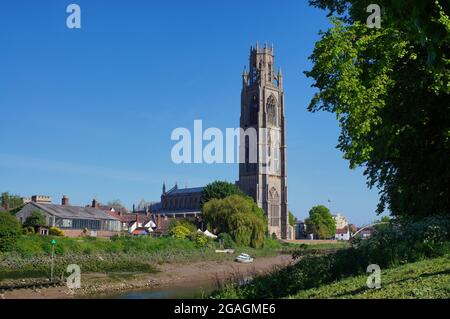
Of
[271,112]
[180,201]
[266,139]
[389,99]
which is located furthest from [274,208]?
[389,99]

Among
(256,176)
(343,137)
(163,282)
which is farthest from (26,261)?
(256,176)

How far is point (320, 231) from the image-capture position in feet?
464

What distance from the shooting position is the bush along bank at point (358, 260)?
16.5m

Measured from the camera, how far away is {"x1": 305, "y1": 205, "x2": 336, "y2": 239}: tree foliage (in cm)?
14175

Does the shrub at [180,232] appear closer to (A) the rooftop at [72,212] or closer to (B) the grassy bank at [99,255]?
(B) the grassy bank at [99,255]

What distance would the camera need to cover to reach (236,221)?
258 feet

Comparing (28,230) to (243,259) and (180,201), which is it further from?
(180,201)

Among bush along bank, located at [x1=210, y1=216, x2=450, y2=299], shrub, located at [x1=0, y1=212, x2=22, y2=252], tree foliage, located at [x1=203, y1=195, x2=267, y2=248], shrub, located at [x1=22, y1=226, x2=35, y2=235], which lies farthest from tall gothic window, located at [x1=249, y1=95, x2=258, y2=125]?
bush along bank, located at [x1=210, y1=216, x2=450, y2=299]

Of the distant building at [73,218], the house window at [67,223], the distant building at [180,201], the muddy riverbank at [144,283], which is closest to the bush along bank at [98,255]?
the muddy riverbank at [144,283]

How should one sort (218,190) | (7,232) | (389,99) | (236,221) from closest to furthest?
(389,99)
(7,232)
(236,221)
(218,190)

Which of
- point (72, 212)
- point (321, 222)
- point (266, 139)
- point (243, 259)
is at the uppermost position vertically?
point (266, 139)

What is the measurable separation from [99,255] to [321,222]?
100m

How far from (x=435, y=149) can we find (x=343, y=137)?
4.41m
